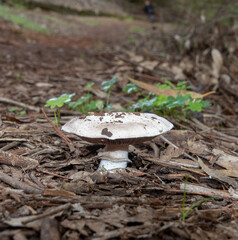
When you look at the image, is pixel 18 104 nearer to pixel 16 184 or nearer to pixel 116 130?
pixel 16 184

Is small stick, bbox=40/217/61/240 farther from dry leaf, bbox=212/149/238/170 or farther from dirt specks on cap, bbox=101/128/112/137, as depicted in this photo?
dry leaf, bbox=212/149/238/170

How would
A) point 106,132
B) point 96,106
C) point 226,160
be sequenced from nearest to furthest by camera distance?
1. point 106,132
2. point 226,160
3. point 96,106

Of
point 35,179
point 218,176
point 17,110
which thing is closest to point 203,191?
point 218,176

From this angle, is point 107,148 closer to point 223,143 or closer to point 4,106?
point 223,143

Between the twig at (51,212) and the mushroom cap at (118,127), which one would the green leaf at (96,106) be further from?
the twig at (51,212)

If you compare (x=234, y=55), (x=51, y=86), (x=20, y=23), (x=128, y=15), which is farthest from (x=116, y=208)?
(x=128, y=15)

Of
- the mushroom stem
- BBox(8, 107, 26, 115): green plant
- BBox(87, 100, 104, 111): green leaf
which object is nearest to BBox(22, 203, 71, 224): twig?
the mushroom stem
